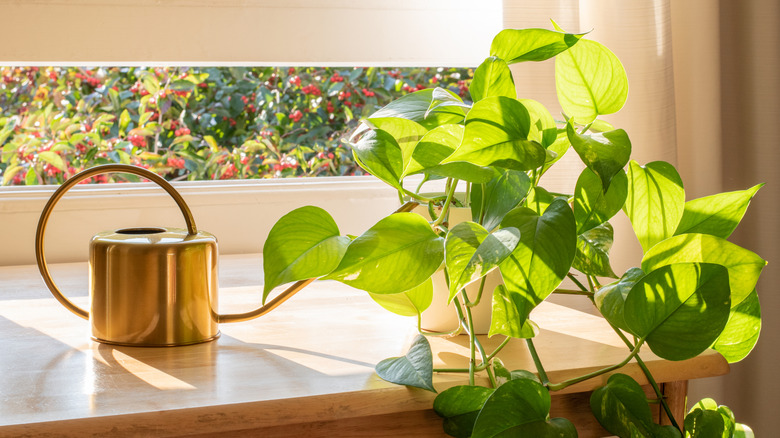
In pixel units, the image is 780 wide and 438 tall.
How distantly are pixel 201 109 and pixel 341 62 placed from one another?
0.68 m

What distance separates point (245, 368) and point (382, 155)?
9.0 inches

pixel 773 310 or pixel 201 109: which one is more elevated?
pixel 201 109

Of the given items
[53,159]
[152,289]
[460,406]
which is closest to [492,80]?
[460,406]

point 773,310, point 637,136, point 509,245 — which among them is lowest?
point 773,310

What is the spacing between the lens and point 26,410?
54 cm

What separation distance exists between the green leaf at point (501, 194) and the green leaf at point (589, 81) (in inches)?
3.8

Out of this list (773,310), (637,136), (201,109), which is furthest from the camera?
(201,109)

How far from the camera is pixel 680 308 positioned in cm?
50

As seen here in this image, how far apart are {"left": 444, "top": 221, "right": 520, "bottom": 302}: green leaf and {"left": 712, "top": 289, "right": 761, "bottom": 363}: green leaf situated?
0.73ft

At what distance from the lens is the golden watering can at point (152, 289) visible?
70cm

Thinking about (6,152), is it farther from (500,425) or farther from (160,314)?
(500,425)

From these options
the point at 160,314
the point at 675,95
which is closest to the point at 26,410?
the point at 160,314

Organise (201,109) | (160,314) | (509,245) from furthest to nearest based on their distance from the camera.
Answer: (201,109), (160,314), (509,245)

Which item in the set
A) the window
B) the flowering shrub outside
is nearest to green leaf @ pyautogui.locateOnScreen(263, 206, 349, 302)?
the window
